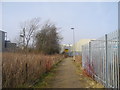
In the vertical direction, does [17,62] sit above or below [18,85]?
above

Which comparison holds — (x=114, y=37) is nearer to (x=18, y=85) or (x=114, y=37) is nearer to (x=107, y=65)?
(x=107, y=65)

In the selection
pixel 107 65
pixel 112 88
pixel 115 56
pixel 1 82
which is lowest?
pixel 112 88

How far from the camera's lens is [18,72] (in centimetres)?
580

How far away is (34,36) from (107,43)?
21976 millimetres

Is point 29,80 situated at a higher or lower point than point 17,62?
lower

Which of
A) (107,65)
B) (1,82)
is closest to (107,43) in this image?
(107,65)

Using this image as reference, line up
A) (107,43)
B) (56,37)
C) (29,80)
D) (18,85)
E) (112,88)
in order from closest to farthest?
(112,88) < (18,85) < (107,43) < (29,80) < (56,37)

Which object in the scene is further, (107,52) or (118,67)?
(107,52)

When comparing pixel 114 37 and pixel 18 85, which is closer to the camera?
pixel 114 37

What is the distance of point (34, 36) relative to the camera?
1065 inches

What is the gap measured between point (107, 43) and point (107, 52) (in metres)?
0.36

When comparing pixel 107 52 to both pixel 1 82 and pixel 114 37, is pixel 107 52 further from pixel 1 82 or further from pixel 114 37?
pixel 1 82

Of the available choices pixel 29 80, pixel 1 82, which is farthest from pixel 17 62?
pixel 29 80

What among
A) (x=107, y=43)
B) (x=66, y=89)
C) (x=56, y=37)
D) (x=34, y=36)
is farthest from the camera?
(x=56, y=37)
